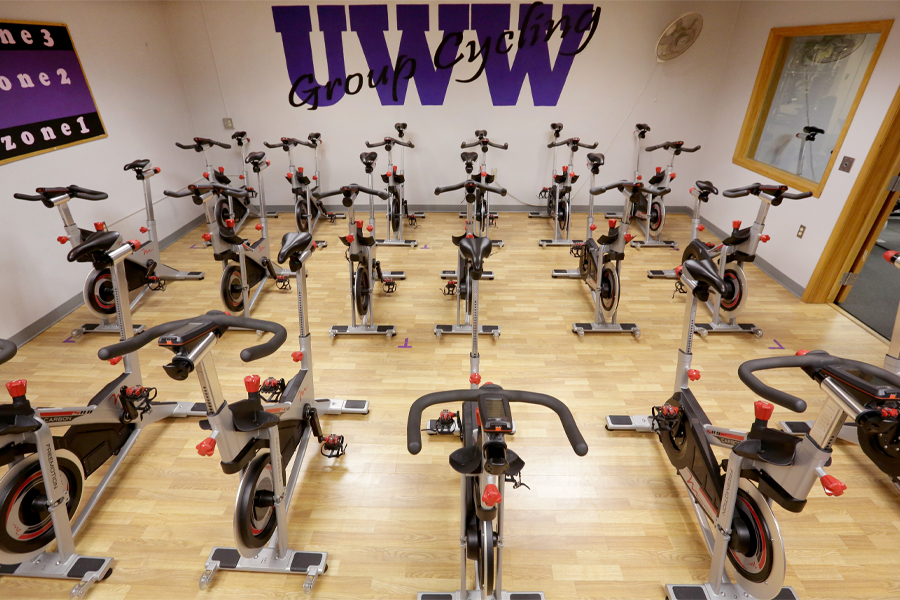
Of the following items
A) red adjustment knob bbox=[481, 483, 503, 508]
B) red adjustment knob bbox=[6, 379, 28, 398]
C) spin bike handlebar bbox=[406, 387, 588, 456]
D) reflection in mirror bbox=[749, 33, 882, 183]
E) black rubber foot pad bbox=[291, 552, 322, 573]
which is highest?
reflection in mirror bbox=[749, 33, 882, 183]

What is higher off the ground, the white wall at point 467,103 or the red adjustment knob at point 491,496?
the white wall at point 467,103

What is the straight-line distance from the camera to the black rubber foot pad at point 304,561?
2.17 m

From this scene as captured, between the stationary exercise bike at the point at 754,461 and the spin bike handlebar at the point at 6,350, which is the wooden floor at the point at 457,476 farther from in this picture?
the spin bike handlebar at the point at 6,350

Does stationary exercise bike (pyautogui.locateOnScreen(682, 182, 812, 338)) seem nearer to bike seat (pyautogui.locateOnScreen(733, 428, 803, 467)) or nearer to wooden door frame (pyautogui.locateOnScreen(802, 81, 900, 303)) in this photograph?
wooden door frame (pyautogui.locateOnScreen(802, 81, 900, 303))

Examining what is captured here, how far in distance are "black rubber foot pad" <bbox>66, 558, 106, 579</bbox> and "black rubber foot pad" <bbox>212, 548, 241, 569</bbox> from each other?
19.3 inches

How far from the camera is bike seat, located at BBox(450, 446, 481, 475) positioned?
146 cm

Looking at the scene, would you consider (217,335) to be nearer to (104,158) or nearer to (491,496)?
(491,496)

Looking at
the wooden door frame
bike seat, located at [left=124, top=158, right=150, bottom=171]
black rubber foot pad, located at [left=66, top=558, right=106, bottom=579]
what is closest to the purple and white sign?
bike seat, located at [left=124, top=158, right=150, bottom=171]

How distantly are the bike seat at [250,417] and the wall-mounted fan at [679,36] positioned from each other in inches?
244

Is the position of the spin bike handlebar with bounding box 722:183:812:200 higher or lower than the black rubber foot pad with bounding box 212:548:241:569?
higher

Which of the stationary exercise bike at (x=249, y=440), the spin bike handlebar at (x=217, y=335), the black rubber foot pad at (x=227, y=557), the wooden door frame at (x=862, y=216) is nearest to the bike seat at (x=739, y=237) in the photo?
the wooden door frame at (x=862, y=216)

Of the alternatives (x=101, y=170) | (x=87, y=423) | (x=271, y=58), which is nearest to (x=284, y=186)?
(x=271, y=58)

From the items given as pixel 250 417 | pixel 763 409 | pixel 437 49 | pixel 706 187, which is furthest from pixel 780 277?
pixel 250 417

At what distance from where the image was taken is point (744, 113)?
5719 mm
